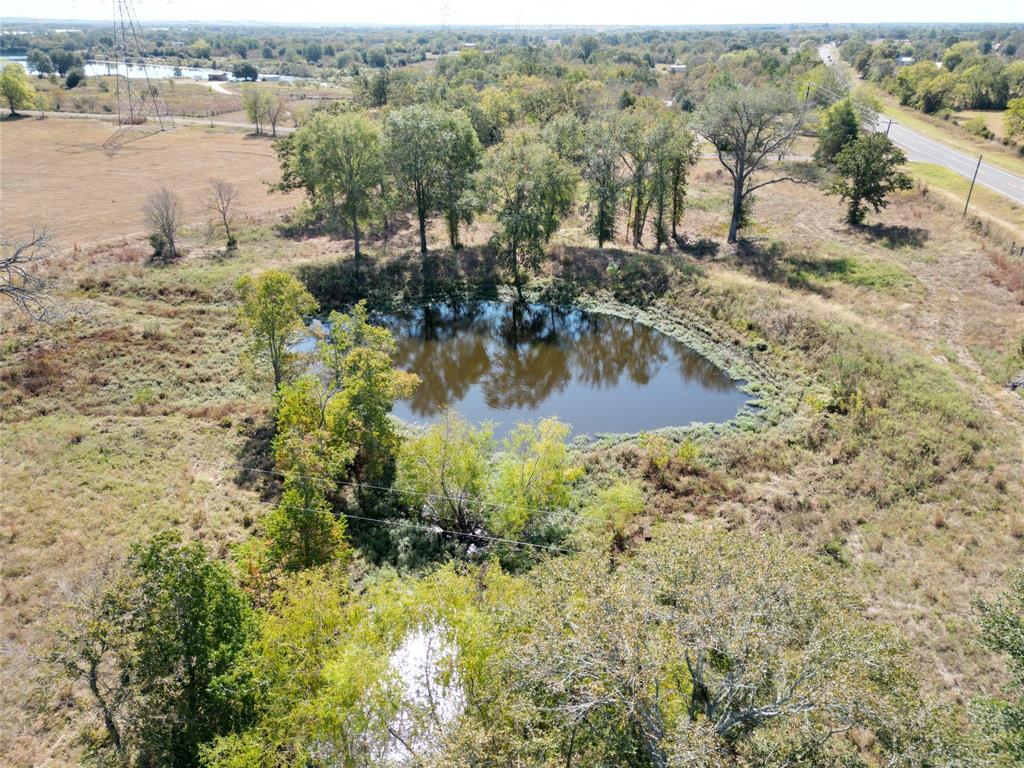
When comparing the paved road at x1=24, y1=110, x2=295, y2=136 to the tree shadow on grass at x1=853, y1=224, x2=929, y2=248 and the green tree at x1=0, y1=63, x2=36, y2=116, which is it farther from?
the tree shadow on grass at x1=853, y1=224, x2=929, y2=248

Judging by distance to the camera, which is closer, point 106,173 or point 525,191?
point 525,191

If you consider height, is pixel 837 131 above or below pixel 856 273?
above

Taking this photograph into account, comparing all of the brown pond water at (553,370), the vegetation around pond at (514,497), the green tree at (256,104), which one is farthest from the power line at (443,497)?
the green tree at (256,104)

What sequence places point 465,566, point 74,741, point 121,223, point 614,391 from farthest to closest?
point 121,223 → point 614,391 → point 465,566 → point 74,741

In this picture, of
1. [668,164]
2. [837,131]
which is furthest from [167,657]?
[837,131]

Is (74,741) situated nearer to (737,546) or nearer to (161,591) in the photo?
(161,591)

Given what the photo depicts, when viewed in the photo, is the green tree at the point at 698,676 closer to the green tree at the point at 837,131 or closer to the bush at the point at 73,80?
the green tree at the point at 837,131

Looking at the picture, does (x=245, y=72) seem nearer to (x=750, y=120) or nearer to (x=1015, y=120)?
Result: (x=750, y=120)

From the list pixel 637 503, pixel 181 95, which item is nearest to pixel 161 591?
pixel 637 503
